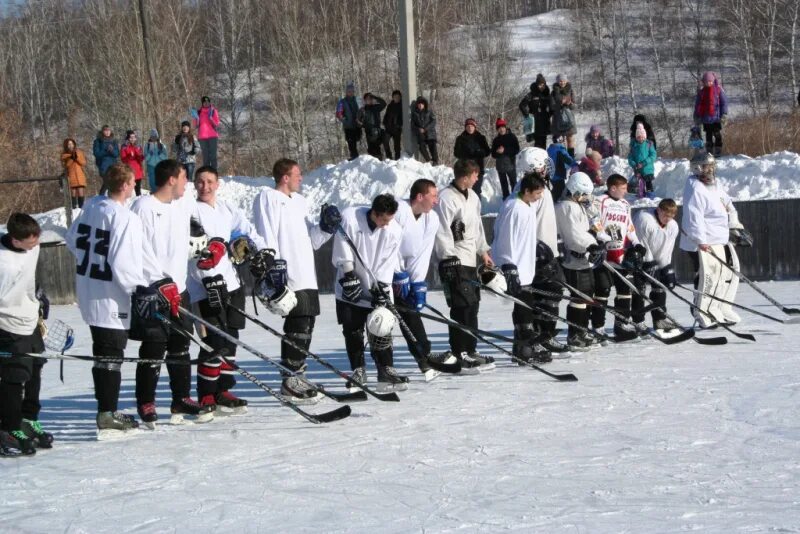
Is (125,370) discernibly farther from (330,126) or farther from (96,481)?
(330,126)

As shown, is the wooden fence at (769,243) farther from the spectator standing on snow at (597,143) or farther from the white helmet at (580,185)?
the white helmet at (580,185)

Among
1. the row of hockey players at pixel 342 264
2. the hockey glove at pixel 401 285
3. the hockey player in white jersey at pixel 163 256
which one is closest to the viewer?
the row of hockey players at pixel 342 264

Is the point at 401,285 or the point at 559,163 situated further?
the point at 559,163

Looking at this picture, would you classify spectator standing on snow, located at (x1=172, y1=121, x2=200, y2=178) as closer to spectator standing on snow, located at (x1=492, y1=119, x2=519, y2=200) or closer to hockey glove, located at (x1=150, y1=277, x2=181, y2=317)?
spectator standing on snow, located at (x1=492, y1=119, x2=519, y2=200)

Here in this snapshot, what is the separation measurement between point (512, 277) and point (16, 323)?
383cm

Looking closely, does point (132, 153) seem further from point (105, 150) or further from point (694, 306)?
point (694, 306)

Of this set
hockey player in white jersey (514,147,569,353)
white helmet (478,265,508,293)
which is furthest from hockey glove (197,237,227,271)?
hockey player in white jersey (514,147,569,353)

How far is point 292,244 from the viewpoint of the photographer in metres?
7.68

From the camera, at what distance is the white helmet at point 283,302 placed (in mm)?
7387

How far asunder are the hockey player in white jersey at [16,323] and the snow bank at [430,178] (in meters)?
11.5

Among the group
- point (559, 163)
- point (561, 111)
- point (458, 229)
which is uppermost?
point (561, 111)

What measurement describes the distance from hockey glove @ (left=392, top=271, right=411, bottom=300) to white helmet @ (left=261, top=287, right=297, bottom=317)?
0.95 meters

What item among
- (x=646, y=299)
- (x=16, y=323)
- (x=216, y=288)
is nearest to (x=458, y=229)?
(x=216, y=288)

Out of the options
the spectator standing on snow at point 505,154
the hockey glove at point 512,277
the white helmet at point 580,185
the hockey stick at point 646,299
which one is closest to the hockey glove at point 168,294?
the hockey glove at point 512,277
